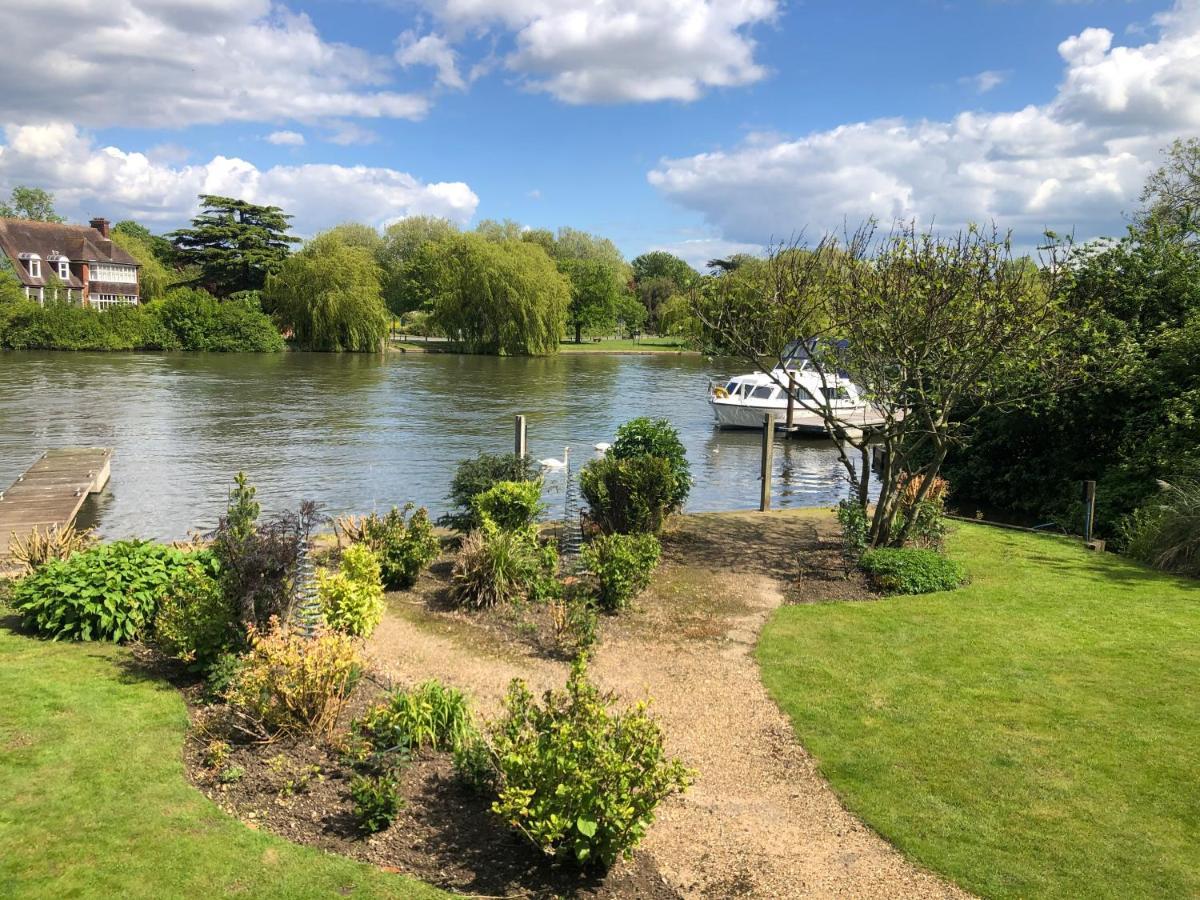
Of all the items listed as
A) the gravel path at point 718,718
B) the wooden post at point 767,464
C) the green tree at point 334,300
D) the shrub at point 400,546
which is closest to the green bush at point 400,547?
the shrub at point 400,546

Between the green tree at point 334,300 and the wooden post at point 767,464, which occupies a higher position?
the green tree at point 334,300

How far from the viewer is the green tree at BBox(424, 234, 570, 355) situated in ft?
225

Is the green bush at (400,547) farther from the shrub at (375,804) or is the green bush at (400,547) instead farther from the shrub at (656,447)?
the shrub at (375,804)

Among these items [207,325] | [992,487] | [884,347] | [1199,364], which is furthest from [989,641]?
[207,325]

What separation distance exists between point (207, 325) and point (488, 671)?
227 ft

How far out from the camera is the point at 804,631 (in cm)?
1070

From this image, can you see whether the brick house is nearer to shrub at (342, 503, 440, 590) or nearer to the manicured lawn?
shrub at (342, 503, 440, 590)

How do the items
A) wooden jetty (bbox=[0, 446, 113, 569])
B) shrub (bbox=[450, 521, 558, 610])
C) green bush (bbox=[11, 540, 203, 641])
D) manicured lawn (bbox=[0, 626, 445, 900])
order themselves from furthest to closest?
1. wooden jetty (bbox=[0, 446, 113, 569])
2. shrub (bbox=[450, 521, 558, 610])
3. green bush (bbox=[11, 540, 203, 641])
4. manicured lawn (bbox=[0, 626, 445, 900])

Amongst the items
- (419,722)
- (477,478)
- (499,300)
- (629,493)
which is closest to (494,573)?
(477,478)

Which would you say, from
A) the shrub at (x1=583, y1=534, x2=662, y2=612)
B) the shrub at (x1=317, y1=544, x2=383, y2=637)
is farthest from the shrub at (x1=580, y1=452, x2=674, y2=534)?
the shrub at (x1=317, y1=544, x2=383, y2=637)

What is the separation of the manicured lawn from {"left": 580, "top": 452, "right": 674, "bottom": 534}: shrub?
7.54 meters

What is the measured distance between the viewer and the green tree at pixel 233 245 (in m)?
81.2

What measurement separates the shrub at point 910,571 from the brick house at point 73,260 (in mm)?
82476

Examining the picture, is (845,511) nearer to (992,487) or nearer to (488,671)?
(488,671)
